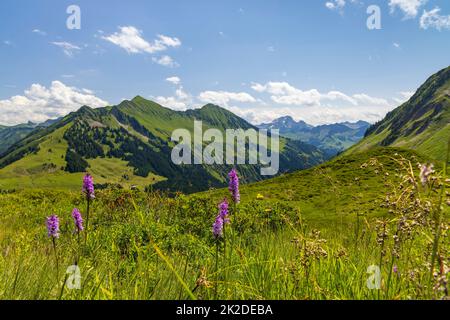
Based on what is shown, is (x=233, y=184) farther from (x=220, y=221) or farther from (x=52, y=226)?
(x=52, y=226)

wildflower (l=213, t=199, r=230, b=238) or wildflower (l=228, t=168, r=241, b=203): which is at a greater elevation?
wildflower (l=228, t=168, r=241, b=203)

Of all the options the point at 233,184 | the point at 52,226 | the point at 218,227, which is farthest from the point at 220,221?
the point at 52,226

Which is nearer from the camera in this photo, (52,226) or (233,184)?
(233,184)

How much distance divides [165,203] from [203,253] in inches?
353

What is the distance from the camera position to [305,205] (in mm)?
43094

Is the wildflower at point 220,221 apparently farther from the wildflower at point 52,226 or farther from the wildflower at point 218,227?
the wildflower at point 52,226

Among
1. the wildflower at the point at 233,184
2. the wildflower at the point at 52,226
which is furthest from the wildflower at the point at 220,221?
the wildflower at the point at 52,226

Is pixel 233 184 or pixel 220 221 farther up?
pixel 233 184

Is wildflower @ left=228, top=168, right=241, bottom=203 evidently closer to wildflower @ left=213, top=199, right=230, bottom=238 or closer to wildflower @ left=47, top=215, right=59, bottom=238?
wildflower @ left=213, top=199, right=230, bottom=238

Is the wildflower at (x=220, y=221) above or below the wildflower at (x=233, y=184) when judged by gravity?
below

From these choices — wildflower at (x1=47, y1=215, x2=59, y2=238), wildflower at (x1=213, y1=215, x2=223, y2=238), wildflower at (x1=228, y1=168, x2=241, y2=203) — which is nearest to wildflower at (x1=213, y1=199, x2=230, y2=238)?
wildflower at (x1=213, y1=215, x2=223, y2=238)

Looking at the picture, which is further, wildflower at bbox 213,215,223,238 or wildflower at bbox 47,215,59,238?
wildflower at bbox 47,215,59,238
